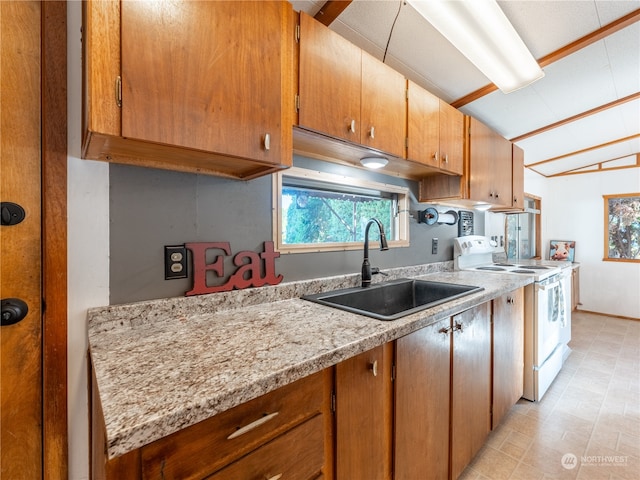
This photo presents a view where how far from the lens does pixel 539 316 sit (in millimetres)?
2162

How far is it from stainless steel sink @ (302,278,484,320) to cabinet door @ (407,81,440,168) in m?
0.76

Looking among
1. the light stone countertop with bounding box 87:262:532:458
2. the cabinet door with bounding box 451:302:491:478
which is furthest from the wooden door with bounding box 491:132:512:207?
the light stone countertop with bounding box 87:262:532:458

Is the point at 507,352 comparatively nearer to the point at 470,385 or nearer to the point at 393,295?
the point at 470,385

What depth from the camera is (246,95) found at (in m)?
0.93

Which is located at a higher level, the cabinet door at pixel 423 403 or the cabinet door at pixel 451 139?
the cabinet door at pixel 451 139

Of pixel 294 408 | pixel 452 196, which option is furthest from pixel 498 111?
pixel 294 408

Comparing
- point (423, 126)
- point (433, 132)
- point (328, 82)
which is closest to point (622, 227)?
point (433, 132)

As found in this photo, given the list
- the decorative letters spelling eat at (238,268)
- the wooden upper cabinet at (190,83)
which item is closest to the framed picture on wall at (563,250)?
the decorative letters spelling eat at (238,268)

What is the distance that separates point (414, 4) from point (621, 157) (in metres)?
5.24

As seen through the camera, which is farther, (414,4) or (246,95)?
(414,4)

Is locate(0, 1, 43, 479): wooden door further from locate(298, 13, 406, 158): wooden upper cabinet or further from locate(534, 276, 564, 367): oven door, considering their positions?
locate(534, 276, 564, 367): oven door

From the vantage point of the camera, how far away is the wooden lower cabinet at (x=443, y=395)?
110cm

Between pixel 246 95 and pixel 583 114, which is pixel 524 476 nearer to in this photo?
pixel 246 95

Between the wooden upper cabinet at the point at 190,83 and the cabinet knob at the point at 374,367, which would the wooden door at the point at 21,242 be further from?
the cabinet knob at the point at 374,367
